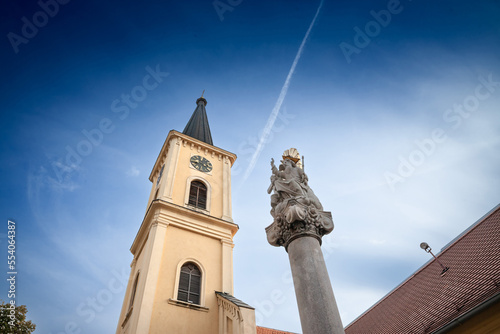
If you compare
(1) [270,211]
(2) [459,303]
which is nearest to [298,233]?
(1) [270,211]

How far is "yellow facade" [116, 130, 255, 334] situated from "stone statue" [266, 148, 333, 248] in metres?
7.10

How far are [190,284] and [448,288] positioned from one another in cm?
983

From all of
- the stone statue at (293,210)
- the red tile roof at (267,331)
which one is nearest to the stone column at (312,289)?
the stone statue at (293,210)

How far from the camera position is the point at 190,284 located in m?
14.1

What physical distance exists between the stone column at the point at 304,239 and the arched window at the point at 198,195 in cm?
1189

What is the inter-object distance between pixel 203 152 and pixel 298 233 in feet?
56.3

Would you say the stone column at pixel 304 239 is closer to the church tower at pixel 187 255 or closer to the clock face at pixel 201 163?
the church tower at pixel 187 255

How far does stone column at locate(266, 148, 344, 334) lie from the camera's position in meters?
4.51

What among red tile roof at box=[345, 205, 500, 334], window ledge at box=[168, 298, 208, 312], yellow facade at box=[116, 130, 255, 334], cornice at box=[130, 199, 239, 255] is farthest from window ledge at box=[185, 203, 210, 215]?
red tile roof at box=[345, 205, 500, 334]

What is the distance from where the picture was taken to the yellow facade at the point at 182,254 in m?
12.3

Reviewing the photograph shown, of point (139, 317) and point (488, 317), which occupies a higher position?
point (139, 317)

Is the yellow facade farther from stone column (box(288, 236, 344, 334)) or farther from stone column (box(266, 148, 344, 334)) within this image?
stone column (box(288, 236, 344, 334))

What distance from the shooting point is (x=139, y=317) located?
38.7 feet

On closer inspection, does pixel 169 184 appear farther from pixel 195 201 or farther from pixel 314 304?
pixel 314 304
